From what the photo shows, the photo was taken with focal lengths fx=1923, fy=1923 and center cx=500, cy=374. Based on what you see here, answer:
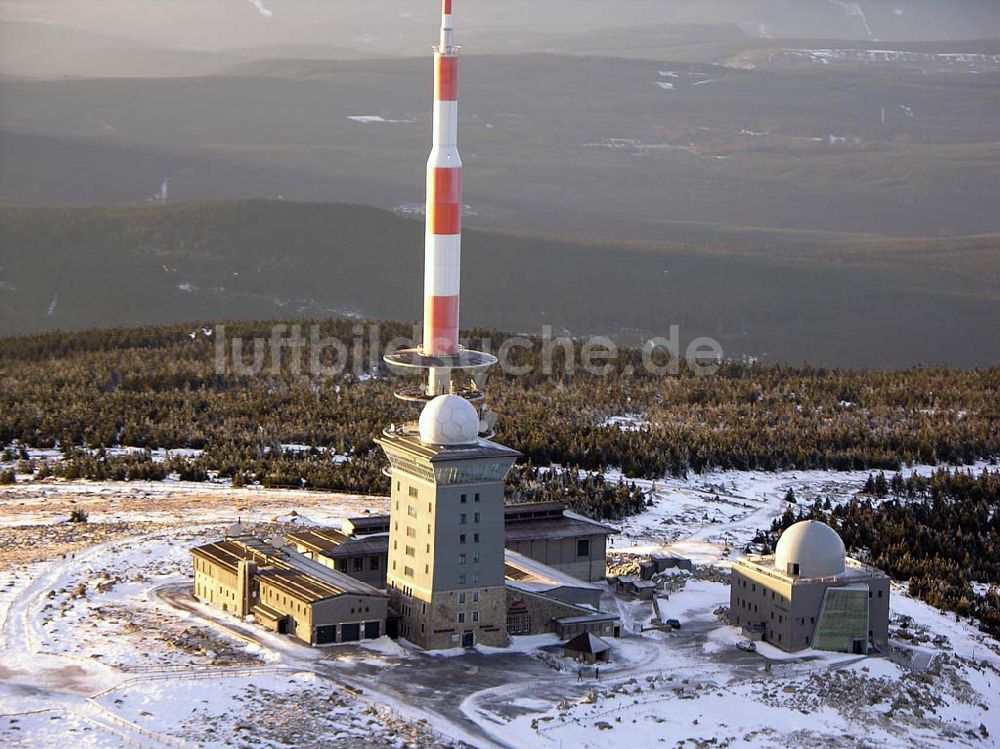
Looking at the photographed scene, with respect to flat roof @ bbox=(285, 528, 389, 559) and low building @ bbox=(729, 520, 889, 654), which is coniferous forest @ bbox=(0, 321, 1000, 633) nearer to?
low building @ bbox=(729, 520, 889, 654)

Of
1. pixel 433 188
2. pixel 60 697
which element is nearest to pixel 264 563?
pixel 60 697

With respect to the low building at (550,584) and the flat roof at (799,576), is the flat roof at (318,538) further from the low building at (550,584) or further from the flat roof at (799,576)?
the flat roof at (799,576)

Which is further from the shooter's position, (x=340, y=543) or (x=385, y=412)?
(x=385, y=412)

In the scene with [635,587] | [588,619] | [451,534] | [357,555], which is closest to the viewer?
[451,534]

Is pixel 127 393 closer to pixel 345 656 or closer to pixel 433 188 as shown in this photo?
pixel 433 188

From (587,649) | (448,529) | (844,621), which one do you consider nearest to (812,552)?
(844,621)

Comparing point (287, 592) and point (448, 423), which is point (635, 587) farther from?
point (287, 592)

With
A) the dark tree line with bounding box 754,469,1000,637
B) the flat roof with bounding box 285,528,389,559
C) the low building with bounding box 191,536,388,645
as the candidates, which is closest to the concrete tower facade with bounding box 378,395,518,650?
the low building with bounding box 191,536,388,645
